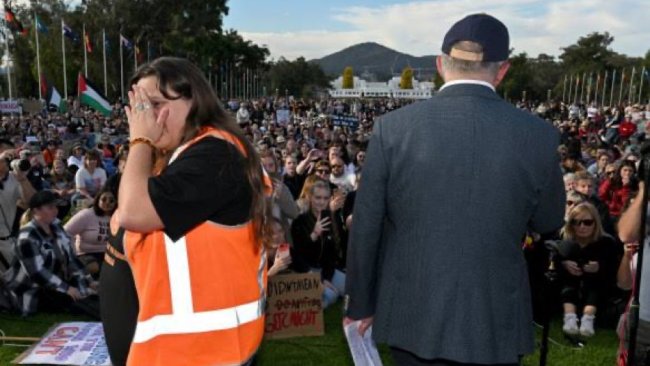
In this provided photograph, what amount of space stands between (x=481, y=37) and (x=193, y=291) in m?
1.14

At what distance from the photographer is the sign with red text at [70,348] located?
4574mm

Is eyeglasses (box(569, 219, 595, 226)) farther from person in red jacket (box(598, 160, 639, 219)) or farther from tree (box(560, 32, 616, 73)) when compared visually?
tree (box(560, 32, 616, 73))

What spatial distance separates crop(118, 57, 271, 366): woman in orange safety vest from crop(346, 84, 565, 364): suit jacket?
1.34 ft

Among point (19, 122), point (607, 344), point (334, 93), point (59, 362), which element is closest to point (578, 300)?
point (607, 344)

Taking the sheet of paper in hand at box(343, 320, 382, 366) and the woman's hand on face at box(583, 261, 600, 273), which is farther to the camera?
the woman's hand on face at box(583, 261, 600, 273)

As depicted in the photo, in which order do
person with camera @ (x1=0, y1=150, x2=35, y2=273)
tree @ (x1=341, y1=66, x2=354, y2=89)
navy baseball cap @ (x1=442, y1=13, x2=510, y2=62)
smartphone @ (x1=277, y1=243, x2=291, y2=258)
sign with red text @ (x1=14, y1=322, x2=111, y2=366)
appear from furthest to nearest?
tree @ (x1=341, y1=66, x2=354, y2=89) → person with camera @ (x1=0, y1=150, x2=35, y2=273) → smartphone @ (x1=277, y1=243, x2=291, y2=258) → sign with red text @ (x1=14, y1=322, x2=111, y2=366) → navy baseball cap @ (x1=442, y1=13, x2=510, y2=62)

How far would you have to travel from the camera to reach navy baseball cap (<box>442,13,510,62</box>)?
198cm

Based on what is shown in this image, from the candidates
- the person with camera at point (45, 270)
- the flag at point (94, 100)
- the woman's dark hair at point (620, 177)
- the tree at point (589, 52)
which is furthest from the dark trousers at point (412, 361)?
the tree at point (589, 52)

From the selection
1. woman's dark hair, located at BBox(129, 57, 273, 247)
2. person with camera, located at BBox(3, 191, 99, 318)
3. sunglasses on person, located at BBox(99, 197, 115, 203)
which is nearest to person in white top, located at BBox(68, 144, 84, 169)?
sunglasses on person, located at BBox(99, 197, 115, 203)

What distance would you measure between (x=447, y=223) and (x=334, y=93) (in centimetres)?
9963

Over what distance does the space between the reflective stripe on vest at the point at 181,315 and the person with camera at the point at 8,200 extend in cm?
522

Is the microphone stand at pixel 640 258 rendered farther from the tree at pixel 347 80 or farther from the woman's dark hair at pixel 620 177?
the tree at pixel 347 80

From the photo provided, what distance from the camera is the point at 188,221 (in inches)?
67.9

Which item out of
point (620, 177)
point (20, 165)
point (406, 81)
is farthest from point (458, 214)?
point (406, 81)
